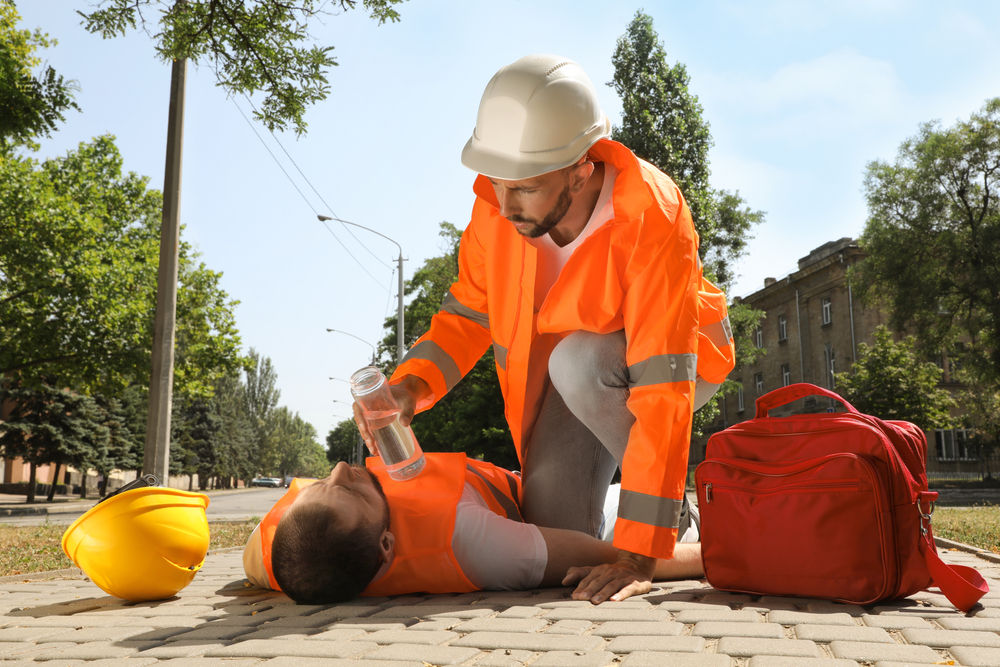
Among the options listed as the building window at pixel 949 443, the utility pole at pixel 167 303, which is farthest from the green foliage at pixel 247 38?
the building window at pixel 949 443

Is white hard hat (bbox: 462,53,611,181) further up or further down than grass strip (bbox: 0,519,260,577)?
further up

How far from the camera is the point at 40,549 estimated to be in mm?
6699

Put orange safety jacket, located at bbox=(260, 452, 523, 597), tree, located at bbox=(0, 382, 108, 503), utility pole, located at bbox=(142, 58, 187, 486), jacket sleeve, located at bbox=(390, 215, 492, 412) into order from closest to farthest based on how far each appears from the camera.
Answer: orange safety jacket, located at bbox=(260, 452, 523, 597) < jacket sleeve, located at bbox=(390, 215, 492, 412) < utility pole, located at bbox=(142, 58, 187, 486) < tree, located at bbox=(0, 382, 108, 503)

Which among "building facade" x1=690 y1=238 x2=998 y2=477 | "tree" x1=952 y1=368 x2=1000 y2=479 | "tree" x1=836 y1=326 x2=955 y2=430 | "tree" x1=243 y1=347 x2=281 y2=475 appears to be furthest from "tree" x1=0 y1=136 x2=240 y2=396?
"tree" x1=243 y1=347 x2=281 y2=475

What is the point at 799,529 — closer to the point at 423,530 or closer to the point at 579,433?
the point at 579,433

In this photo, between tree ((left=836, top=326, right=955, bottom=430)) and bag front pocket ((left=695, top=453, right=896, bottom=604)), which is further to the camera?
tree ((left=836, top=326, right=955, bottom=430))

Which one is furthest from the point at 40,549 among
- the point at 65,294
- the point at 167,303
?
the point at 65,294

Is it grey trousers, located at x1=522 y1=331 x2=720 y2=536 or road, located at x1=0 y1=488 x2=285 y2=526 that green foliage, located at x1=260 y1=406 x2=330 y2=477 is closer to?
road, located at x1=0 y1=488 x2=285 y2=526

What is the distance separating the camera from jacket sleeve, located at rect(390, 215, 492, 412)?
366 cm

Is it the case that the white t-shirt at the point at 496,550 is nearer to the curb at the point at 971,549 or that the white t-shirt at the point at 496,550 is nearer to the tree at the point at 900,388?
the curb at the point at 971,549

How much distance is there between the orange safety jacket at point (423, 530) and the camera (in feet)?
10.3

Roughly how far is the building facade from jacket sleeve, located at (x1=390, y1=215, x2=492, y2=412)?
32608 mm

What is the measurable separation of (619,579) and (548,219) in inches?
57.1

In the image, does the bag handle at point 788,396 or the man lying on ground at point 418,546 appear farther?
the bag handle at point 788,396
